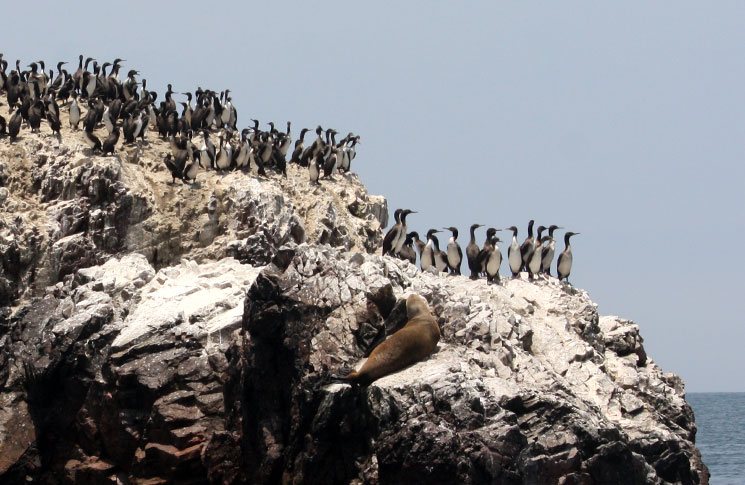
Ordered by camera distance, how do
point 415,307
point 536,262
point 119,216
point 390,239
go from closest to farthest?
point 415,307
point 536,262
point 119,216
point 390,239

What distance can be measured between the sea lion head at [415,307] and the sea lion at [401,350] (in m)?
0.16

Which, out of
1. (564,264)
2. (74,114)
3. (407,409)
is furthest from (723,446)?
(407,409)

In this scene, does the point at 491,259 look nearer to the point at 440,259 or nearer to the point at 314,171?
the point at 440,259

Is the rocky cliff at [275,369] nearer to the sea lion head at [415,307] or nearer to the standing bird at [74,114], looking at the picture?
the sea lion head at [415,307]

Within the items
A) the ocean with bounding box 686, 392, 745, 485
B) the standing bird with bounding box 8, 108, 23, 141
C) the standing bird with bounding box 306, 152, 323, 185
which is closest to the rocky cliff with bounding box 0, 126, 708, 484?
the standing bird with bounding box 8, 108, 23, 141

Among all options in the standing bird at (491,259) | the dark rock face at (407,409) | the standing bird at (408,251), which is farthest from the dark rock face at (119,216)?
the dark rock face at (407,409)

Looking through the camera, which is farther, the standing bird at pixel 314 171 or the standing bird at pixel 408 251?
the standing bird at pixel 314 171

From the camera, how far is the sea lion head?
2075 centimetres

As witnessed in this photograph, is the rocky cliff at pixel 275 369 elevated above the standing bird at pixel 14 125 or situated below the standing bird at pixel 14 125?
below

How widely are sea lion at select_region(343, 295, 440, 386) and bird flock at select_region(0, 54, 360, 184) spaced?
12.0 metres

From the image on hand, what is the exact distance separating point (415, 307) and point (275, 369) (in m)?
2.43

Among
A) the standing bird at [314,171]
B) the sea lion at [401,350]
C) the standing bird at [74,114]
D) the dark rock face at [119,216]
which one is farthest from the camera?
the standing bird at [314,171]

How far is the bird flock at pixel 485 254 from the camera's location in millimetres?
27969

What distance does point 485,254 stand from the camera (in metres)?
28.0
